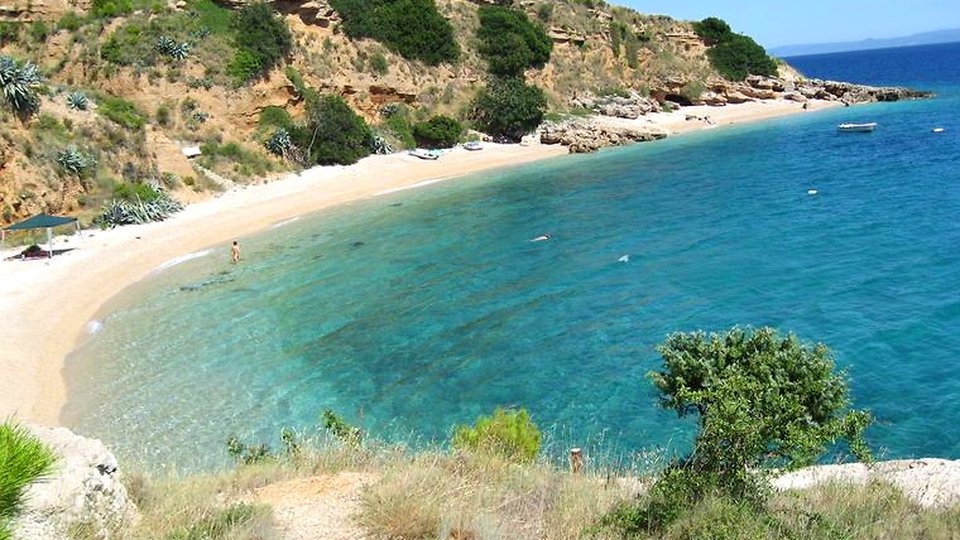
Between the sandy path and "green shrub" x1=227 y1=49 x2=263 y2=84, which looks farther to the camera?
"green shrub" x1=227 y1=49 x2=263 y2=84

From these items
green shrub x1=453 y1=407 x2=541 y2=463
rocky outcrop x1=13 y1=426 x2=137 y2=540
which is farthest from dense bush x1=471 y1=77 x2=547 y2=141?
rocky outcrop x1=13 y1=426 x2=137 y2=540

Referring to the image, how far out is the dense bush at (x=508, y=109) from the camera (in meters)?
60.7

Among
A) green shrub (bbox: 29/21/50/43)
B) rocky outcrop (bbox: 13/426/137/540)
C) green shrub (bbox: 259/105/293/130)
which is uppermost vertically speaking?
green shrub (bbox: 29/21/50/43)

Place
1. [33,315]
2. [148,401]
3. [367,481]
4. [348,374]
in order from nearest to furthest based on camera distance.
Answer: [367,481] < [148,401] < [348,374] < [33,315]

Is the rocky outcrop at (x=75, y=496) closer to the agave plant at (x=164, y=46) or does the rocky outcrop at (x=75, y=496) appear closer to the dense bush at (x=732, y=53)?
the agave plant at (x=164, y=46)

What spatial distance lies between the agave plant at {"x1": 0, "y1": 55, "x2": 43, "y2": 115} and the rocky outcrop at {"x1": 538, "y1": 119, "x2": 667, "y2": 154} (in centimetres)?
3733

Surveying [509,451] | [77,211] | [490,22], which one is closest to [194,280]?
[77,211]

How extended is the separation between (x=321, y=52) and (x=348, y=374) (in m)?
43.1

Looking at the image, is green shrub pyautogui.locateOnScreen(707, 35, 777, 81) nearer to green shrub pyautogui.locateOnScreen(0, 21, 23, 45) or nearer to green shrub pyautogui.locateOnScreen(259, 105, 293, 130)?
green shrub pyautogui.locateOnScreen(259, 105, 293, 130)

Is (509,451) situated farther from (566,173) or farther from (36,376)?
(566,173)

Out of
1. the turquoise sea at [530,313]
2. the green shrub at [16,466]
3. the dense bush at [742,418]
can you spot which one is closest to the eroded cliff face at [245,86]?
the turquoise sea at [530,313]

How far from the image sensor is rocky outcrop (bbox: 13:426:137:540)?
6.10 metres

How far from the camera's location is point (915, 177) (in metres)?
38.1

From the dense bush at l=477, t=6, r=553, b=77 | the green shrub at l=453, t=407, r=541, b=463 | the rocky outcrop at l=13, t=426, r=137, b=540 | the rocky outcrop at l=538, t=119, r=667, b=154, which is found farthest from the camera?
the dense bush at l=477, t=6, r=553, b=77
